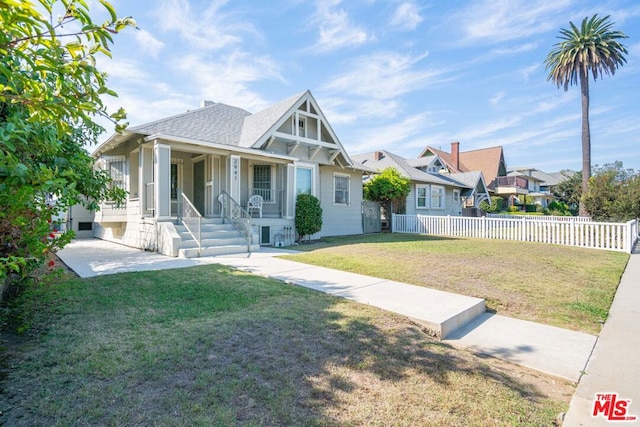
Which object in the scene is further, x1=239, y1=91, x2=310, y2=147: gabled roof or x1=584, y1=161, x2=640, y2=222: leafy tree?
x1=584, y1=161, x2=640, y2=222: leafy tree

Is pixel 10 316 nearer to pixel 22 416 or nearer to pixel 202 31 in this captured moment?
pixel 22 416

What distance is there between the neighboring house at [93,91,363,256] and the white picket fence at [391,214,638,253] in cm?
498

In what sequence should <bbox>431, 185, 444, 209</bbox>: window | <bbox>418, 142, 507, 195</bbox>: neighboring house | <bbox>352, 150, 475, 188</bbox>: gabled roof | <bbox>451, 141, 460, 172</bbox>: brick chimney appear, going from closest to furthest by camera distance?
<bbox>352, 150, 475, 188</bbox>: gabled roof, <bbox>431, 185, 444, 209</bbox>: window, <bbox>451, 141, 460, 172</bbox>: brick chimney, <bbox>418, 142, 507, 195</bbox>: neighboring house

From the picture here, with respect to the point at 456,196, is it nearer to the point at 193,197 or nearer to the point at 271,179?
the point at 271,179

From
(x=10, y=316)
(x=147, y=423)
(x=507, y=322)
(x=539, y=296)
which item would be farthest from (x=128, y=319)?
(x=539, y=296)

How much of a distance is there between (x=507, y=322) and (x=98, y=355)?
519 cm

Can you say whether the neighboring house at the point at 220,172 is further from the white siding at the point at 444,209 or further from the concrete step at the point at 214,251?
the white siding at the point at 444,209

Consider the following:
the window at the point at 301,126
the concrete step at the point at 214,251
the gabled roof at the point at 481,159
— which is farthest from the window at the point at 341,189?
the gabled roof at the point at 481,159

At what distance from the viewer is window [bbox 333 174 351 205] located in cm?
1725

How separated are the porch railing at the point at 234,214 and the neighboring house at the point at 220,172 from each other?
0.08 m

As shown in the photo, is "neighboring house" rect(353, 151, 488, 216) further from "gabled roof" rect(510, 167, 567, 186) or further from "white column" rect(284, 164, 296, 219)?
"gabled roof" rect(510, 167, 567, 186)

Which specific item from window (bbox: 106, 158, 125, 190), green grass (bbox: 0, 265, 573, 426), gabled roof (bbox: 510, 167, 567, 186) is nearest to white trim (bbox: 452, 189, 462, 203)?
window (bbox: 106, 158, 125, 190)

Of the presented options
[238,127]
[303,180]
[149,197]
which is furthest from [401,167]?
[149,197]

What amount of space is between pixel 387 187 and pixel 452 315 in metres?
15.0
